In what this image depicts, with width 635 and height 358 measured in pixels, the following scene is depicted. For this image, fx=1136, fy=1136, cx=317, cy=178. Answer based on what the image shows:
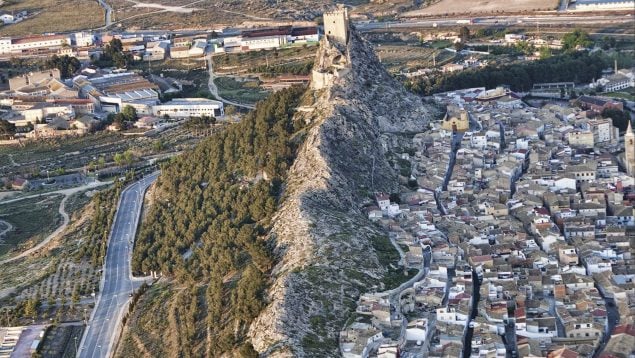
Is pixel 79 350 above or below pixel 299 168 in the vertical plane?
below

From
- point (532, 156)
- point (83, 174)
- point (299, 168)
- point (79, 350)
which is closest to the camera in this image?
point (79, 350)

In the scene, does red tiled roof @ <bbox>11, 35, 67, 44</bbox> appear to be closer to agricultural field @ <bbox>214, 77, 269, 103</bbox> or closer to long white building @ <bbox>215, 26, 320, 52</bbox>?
long white building @ <bbox>215, 26, 320, 52</bbox>

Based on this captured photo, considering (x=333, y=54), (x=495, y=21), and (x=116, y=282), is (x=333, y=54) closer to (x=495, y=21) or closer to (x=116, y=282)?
(x=116, y=282)

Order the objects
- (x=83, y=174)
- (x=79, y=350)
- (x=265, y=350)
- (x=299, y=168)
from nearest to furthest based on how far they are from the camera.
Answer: (x=265, y=350) < (x=79, y=350) < (x=299, y=168) < (x=83, y=174)

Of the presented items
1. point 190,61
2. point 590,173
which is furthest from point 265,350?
point 190,61

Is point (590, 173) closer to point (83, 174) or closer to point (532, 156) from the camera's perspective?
point (532, 156)

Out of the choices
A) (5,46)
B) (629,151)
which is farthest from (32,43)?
(629,151)

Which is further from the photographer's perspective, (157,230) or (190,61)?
(190,61)

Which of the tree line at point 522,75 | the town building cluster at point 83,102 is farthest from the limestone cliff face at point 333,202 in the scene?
the town building cluster at point 83,102
